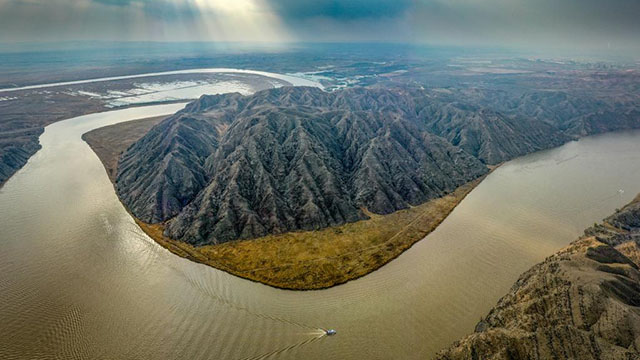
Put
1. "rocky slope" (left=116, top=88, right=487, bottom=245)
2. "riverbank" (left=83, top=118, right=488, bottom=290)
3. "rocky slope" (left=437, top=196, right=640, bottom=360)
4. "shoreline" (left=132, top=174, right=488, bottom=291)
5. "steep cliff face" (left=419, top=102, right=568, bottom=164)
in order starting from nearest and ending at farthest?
1. "rocky slope" (left=437, top=196, right=640, bottom=360)
2. "shoreline" (left=132, top=174, right=488, bottom=291)
3. "riverbank" (left=83, top=118, right=488, bottom=290)
4. "rocky slope" (left=116, top=88, right=487, bottom=245)
5. "steep cliff face" (left=419, top=102, right=568, bottom=164)

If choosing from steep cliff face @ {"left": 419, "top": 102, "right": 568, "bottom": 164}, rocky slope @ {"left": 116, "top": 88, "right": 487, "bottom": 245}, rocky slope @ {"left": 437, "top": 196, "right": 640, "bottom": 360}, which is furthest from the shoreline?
steep cliff face @ {"left": 419, "top": 102, "right": 568, "bottom": 164}

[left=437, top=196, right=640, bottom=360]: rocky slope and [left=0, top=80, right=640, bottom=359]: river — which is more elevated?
[left=437, top=196, right=640, bottom=360]: rocky slope

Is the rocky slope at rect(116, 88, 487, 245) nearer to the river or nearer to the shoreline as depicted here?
the shoreline

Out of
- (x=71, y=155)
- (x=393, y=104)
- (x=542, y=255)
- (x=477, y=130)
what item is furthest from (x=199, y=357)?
(x=393, y=104)

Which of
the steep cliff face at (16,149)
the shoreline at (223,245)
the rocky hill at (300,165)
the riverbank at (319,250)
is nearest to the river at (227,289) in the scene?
the shoreline at (223,245)

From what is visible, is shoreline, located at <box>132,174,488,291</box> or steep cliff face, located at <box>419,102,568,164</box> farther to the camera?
Answer: steep cliff face, located at <box>419,102,568,164</box>

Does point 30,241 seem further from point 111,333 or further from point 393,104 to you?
point 393,104
